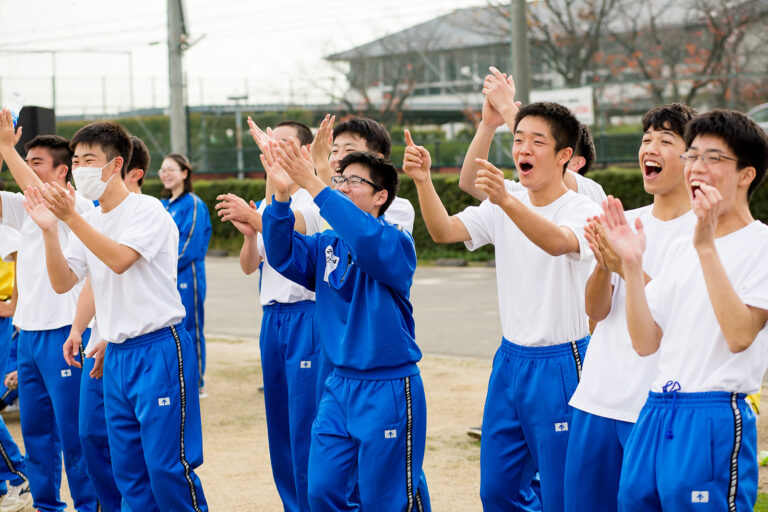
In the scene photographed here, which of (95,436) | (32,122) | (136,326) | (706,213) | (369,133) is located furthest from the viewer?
(32,122)

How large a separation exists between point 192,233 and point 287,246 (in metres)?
4.84

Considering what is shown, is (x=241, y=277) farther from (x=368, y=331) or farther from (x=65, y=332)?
(x=368, y=331)

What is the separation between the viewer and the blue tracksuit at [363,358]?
13.6 feet

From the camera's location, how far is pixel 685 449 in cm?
315

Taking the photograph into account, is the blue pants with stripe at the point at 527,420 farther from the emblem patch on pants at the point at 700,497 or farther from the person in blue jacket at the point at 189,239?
the person in blue jacket at the point at 189,239

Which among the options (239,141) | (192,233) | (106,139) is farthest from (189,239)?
(239,141)

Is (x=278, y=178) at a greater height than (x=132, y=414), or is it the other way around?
(x=278, y=178)

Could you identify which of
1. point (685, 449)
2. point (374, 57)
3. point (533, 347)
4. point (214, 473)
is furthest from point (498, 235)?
point (374, 57)

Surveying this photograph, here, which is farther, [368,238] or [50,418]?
[50,418]

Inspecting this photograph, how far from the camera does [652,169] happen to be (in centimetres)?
389

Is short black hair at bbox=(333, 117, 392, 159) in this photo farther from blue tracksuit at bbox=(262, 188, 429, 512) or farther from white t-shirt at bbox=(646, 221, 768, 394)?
white t-shirt at bbox=(646, 221, 768, 394)

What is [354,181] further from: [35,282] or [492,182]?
[35,282]

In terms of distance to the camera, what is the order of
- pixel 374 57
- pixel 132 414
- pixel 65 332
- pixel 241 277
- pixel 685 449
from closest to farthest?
pixel 685 449
pixel 132 414
pixel 65 332
pixel 241 277
pixel 374 57

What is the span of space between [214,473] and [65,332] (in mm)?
1562
